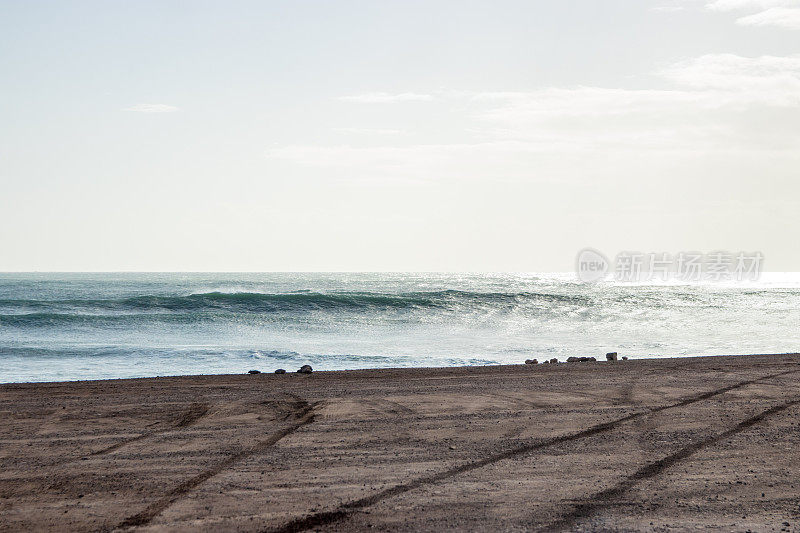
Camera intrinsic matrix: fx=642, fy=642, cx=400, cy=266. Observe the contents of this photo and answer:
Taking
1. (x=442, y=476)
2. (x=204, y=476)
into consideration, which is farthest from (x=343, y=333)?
(x=442, y=476)

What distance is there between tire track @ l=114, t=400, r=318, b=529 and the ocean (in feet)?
25.3

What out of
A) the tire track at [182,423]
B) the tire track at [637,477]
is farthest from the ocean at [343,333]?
the tire track at [637,477]

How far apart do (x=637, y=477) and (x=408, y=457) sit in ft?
6.72

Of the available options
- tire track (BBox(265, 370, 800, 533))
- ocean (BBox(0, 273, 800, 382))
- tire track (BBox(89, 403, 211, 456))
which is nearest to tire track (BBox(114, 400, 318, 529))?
tire track (BBox(265, 370, 800, 533))

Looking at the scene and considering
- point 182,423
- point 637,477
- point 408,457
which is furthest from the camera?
point 182,423

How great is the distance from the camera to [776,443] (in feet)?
21.2

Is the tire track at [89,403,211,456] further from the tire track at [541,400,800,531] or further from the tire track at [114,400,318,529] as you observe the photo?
the tire track at [541,400,800,531]

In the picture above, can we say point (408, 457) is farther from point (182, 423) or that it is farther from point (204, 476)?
point (182, 423)

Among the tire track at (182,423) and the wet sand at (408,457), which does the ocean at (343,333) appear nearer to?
the tire track at (182,423)

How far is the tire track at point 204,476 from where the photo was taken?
464 cm

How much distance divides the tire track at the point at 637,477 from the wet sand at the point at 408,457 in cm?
2

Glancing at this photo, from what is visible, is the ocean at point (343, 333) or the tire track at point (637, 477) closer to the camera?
the tire track at point (637, 477)

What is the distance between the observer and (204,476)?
5.58 meters

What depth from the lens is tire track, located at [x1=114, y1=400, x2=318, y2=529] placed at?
15.2 ft
